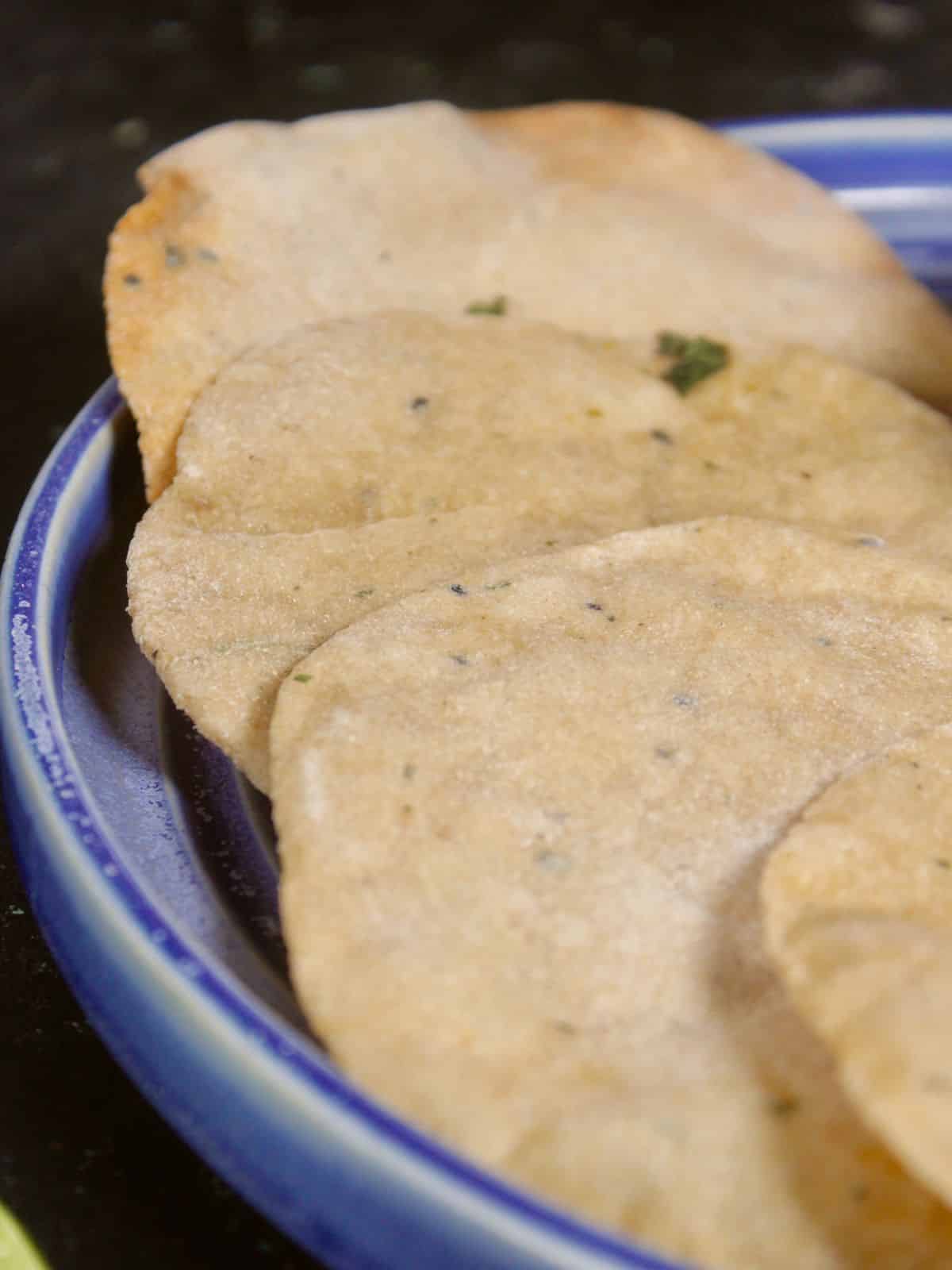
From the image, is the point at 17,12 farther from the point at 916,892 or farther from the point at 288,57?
the point at 916,892

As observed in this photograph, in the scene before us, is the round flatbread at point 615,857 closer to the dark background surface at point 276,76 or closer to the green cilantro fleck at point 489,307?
the green cilantro fleck at point 489,307

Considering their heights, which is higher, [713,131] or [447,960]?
[713,131]

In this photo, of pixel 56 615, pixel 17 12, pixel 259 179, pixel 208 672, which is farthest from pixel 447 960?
pixel 17 12

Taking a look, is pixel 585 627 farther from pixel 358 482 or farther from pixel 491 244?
pixel 491 244

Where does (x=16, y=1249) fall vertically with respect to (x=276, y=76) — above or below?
below

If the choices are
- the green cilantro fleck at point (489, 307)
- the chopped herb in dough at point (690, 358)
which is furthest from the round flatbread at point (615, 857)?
the green cilantro fleck at point (489, 307)

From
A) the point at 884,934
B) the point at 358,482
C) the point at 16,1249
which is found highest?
the point at 358,482

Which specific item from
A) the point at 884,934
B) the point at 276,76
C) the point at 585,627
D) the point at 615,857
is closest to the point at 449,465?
the point at 585,627
